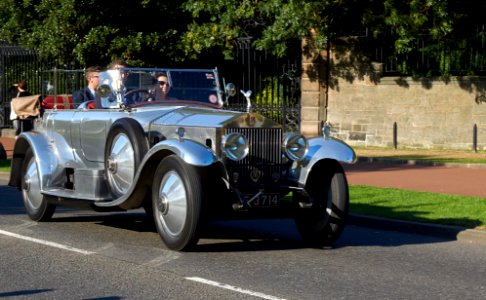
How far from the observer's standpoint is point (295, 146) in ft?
34.8

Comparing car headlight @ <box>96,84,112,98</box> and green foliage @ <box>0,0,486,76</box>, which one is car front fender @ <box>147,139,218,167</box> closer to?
car headlight @ <box>96,84,112,98</box>

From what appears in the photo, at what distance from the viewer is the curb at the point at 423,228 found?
11641 mm

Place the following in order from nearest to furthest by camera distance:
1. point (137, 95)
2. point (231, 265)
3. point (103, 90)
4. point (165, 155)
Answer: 1. point (231, 265)
2. point (165, 155)
3. point (103, 90)
4. point (137, 95)

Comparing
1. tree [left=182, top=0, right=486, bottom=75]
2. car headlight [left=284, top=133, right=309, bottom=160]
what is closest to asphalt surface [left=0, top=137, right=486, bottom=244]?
car headlight [left=284, top=133, right=309, bottom=160]

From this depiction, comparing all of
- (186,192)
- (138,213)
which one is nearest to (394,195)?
(138,213)

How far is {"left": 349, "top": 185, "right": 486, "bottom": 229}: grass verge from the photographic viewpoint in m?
12.7

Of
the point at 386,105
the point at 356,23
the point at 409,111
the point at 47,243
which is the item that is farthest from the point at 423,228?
the point at 356,23

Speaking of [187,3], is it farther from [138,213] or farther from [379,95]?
[138,213]

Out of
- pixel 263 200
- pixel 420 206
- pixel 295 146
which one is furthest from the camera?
pixel 420 206

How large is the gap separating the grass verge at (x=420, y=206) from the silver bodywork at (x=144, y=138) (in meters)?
2.25

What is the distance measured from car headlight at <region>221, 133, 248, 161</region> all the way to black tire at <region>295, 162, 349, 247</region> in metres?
0.93

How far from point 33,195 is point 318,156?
3.91 meters

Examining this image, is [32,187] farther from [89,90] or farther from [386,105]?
[386,105]

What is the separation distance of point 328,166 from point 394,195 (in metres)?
4.57
